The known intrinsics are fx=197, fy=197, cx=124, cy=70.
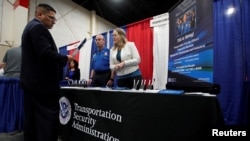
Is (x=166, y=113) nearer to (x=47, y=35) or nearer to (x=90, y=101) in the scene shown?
(x=90, y=101)

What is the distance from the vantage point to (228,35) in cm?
233

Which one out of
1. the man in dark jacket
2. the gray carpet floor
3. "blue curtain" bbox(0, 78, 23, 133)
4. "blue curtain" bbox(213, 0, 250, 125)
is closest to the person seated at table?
"blue curtain" bbox(0, 78, 23, 133)

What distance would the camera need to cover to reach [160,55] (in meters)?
3.16

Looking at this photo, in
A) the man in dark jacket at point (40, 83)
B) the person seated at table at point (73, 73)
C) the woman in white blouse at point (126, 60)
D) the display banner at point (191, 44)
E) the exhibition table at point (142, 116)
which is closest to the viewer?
the exhibition table at point (142, 116)

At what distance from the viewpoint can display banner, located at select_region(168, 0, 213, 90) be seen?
1043mm

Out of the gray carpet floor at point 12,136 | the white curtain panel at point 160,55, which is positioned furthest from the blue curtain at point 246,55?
the gray carpet floor at point 12,136

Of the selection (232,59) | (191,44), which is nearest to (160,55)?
(232,59)

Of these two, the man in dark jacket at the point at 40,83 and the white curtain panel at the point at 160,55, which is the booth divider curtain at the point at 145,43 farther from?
the man in dark jacket at the point at 40,83

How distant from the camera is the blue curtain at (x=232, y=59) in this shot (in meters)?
2.14

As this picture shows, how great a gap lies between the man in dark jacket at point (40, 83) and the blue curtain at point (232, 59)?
179cm

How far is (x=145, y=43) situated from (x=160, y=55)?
0.47 metres

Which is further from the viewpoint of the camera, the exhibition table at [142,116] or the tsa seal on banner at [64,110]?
the tsa seal on banner at [64,110]

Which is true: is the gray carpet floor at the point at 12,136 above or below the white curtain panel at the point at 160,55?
below

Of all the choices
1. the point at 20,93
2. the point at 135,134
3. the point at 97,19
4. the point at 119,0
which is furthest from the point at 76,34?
the point at 135,134
